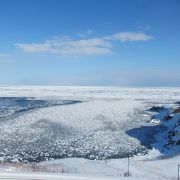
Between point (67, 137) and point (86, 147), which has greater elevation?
point (67, 137)

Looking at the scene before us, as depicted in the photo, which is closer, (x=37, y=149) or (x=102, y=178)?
(x=102, y=178)

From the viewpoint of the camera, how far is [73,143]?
113 ft

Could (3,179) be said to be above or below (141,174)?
above

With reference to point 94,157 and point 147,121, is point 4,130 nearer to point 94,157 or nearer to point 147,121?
point 94,157

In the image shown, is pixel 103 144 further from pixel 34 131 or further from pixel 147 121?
pixel 147 121

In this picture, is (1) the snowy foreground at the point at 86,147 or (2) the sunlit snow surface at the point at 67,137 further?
(2) the sunlit snow surface at the point at 67,137

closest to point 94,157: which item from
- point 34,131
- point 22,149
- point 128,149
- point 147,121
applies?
point 128,149

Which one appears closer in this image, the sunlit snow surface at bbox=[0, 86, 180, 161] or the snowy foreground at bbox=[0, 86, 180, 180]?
the snowy foreground at bbox=[0, 86, 180, 180]

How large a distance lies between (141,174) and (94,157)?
8.19 meters

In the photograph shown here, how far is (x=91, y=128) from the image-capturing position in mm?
43781

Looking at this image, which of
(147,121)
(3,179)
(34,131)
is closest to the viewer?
(3,179)

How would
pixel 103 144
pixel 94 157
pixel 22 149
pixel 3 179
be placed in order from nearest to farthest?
pixel 3 179, pixel 94 157, pixel 22 149, pixel 103 144

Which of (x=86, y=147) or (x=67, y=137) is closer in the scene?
(x=86, y=147)

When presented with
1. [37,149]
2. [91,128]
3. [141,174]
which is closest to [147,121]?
[91,128]
